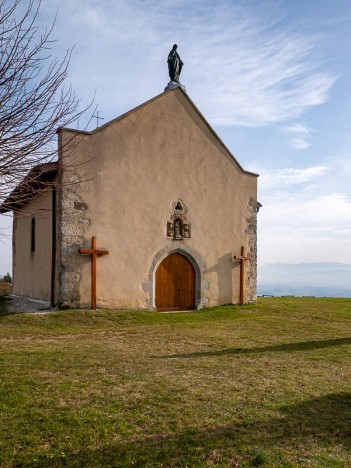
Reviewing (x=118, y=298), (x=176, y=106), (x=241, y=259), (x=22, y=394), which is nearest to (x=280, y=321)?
(x=241, y=259)

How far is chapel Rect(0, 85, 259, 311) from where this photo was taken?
46.4 ft

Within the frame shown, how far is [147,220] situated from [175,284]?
279 centimetres

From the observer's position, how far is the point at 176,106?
16641 mm

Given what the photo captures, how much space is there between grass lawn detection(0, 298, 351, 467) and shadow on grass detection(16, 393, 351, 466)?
0.04ft

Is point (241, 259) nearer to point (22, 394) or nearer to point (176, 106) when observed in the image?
point (176, 106)

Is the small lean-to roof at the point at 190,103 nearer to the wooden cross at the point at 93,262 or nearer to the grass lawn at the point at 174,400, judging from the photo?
the wooden cross at the point at 93,262

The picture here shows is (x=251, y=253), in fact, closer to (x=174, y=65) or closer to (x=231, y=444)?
(x=174, y=65)

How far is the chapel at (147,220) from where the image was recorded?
557 inches

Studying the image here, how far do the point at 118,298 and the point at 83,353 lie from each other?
6191 millimetres

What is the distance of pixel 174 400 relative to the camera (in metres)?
5.71

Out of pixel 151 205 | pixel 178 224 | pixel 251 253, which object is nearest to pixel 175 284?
pixel 178 224

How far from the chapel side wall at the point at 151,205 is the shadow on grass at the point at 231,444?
984 centimetres

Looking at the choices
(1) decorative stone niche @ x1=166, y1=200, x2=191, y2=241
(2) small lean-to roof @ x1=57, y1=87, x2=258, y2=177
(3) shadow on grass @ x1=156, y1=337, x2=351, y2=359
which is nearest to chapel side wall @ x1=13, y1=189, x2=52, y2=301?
(2) small lean-to roof @ x1=57, y1=87, x2=258, y2=177

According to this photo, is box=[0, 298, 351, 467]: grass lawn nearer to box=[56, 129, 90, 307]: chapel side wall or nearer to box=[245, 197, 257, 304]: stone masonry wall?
box=[56, 129, 90, 307]: chapel side wall
